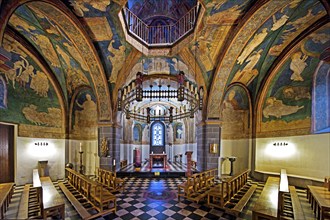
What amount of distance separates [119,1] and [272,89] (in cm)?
883

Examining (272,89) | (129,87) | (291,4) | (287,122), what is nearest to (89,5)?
(129,87)

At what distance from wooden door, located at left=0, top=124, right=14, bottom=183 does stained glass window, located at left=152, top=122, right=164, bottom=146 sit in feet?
42.5

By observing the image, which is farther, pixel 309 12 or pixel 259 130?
pixel 259 130

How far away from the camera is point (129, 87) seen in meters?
10.8

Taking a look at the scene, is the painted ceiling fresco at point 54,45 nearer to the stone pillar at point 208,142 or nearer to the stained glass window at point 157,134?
the stone pillar at point 208,142

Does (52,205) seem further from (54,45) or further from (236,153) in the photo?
(236,153)

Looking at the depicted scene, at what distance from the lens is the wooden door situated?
7.93 meters

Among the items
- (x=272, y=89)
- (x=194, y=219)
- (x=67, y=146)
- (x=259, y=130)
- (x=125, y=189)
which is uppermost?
(x=272, y=89)

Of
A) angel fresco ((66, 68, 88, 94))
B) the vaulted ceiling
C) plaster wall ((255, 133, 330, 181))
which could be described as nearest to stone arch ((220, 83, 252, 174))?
the vaulted ceiling

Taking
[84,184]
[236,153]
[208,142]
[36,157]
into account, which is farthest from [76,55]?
[236,153]

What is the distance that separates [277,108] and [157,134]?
12.9 meters

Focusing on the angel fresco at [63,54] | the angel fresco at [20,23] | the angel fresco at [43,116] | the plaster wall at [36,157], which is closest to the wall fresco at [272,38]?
the angel fresco at [63,54]

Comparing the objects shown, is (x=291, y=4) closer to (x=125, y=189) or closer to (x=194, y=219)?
(x=194, y=219)

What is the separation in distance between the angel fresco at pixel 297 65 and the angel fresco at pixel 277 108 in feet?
4.56
